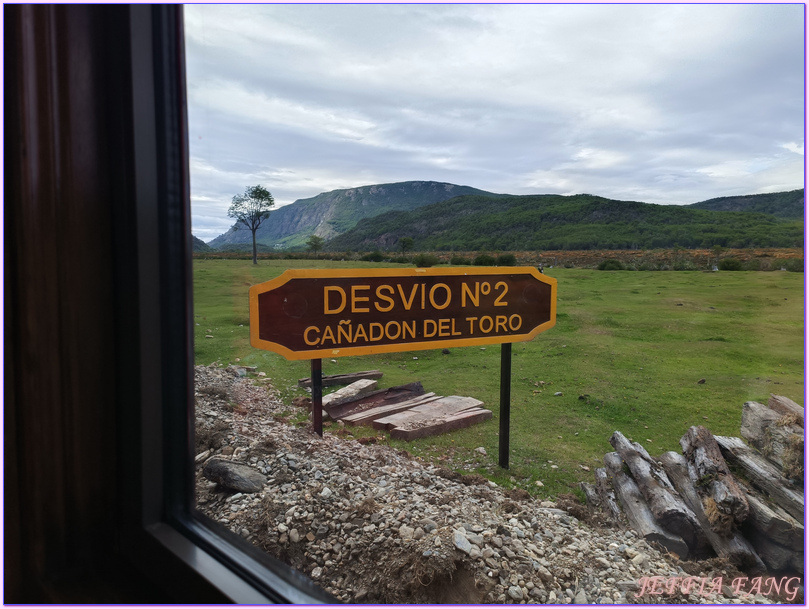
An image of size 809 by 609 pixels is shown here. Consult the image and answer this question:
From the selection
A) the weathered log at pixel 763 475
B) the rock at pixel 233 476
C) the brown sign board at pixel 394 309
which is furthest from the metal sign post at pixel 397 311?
the weathered log at pixel 763 475

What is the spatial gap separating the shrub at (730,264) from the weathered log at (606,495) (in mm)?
1255

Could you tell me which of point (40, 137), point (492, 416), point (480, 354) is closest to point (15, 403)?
point (40, 137)

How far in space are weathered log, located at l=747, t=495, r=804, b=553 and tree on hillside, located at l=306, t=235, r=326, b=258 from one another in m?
2.19

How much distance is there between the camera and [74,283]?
669mm

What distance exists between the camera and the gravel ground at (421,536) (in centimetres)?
153

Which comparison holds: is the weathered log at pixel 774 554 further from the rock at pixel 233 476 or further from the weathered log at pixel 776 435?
the rock at pixel 233 476

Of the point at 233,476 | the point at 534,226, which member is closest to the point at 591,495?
the point at 534,226

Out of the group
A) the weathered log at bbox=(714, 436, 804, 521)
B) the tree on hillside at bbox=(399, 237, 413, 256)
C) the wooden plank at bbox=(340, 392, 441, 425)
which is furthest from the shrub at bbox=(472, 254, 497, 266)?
the weathered log at bbox=(714, 436, 804, 521)

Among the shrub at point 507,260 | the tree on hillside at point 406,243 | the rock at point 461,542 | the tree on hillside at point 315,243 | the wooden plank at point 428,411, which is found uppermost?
the tree on hillside at point 406,243

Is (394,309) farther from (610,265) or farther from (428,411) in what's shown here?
(610,265)

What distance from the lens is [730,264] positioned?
84.8 inches

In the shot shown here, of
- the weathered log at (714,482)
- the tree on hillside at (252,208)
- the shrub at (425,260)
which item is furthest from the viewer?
the shrub at (425,260)

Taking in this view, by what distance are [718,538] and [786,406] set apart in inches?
34.7

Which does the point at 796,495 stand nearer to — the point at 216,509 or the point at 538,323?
the point at 538,323
